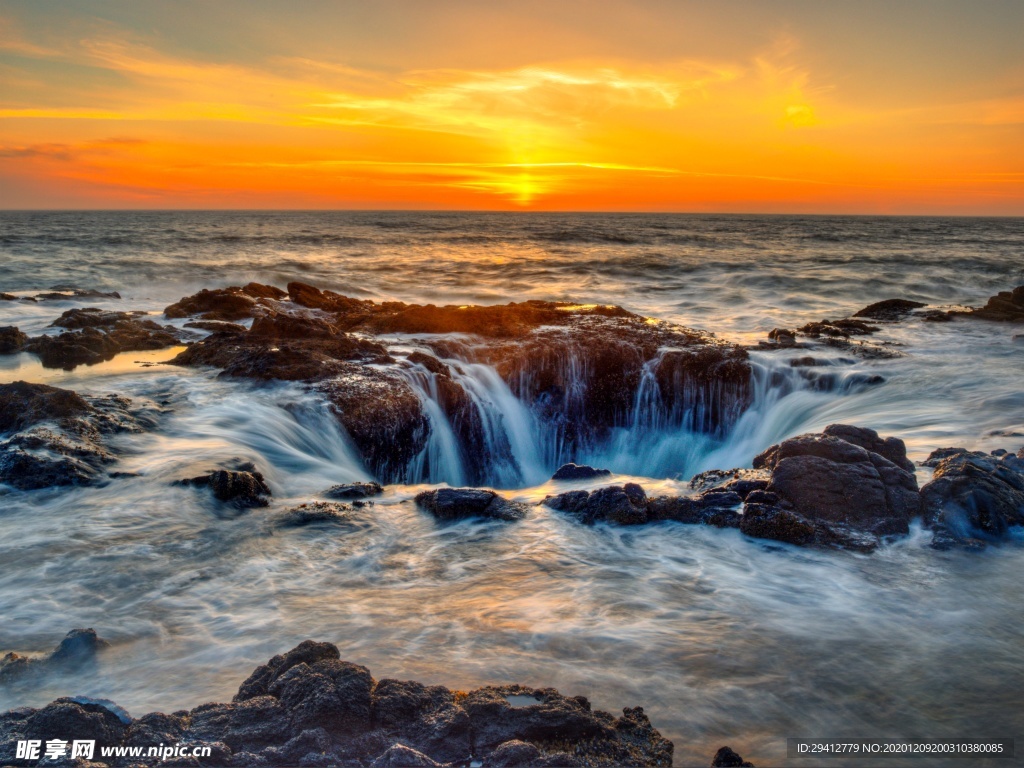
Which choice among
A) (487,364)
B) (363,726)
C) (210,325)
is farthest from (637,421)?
(210,325)

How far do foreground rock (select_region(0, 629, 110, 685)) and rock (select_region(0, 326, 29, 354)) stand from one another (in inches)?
414

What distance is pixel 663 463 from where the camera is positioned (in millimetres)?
10922

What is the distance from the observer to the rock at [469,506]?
6625 mm

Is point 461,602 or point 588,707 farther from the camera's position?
point 461,602

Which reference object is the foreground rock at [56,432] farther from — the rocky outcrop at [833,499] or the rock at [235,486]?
the rocky outcrop at [833,499]

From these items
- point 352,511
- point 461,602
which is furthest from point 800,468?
point 352,511

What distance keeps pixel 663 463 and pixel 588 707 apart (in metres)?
7.52

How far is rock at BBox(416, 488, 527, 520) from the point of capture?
662 centimetres

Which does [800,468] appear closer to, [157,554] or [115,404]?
[157,554]

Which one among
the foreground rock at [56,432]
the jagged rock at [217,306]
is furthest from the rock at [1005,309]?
the foreground rock at [56,432]

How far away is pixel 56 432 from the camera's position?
25.0ft

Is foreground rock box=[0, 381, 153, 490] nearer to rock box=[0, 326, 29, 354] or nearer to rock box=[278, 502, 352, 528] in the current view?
rock box=[278, 502, 352, 528]

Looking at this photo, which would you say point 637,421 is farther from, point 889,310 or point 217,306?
point 889,310

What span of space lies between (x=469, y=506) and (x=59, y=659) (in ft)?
11.2
